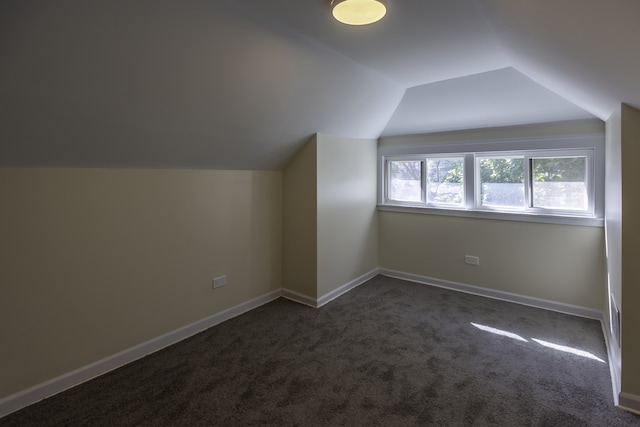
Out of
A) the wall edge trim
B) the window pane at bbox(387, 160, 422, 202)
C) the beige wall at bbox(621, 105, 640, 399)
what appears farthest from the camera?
the window pane at bbox(387, 160, 422, 202)

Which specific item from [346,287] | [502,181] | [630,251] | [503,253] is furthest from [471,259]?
[630,251]

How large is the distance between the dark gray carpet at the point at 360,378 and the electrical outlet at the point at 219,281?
1.24 feet

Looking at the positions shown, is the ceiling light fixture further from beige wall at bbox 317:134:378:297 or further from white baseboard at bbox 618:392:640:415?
white baseboard at bbox 618:392:640:415

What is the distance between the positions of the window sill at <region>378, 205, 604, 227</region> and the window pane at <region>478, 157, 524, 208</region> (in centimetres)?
16

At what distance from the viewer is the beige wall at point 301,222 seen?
3.50m

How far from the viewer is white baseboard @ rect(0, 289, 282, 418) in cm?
202

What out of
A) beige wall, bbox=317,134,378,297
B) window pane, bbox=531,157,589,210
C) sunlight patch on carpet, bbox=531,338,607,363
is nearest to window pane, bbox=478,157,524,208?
window pane, bbox=531,157,589,210

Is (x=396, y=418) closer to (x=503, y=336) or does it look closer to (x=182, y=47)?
(x=503, y=336)

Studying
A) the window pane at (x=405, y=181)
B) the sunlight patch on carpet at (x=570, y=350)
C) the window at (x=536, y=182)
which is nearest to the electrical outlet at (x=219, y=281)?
the window pane at (x=405, y=181)

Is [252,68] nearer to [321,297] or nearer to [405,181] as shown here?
[321,297]

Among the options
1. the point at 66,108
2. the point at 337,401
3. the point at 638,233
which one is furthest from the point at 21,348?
the point at 638,233

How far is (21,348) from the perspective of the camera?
2041 millimetres

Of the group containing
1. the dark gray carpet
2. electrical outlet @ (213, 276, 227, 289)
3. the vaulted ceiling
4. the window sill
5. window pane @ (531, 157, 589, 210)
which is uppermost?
the vaulted ceiling

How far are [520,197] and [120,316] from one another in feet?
13.0
